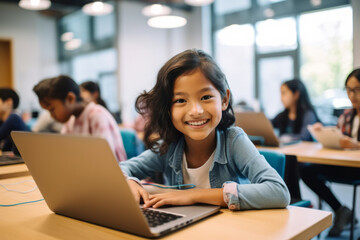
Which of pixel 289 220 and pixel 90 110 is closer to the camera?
pixel 289 220

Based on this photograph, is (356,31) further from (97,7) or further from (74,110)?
(97,7)

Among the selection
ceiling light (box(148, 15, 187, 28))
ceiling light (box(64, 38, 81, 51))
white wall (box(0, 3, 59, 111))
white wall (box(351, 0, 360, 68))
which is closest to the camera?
white wall (box(351, 0, 360, 68))

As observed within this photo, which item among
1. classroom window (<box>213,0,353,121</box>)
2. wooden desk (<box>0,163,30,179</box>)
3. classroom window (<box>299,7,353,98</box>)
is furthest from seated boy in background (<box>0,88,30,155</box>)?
classroom window (<box>299,7,353,98</box>)

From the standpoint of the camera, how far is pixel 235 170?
3.88 ft

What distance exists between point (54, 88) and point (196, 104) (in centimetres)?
134

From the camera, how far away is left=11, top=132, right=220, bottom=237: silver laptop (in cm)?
69

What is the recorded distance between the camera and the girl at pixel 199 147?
937 mm

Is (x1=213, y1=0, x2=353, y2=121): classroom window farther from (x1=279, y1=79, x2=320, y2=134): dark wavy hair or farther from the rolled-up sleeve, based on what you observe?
the rolled-up sleeve

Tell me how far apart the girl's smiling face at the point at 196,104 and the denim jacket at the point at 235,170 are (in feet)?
0.33

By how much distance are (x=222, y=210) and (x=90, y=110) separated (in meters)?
1.67

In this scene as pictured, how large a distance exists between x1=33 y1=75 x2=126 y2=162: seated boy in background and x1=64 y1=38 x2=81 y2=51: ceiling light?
7129mm

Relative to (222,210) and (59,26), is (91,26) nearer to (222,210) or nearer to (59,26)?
(59,26)

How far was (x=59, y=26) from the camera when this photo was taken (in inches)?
370

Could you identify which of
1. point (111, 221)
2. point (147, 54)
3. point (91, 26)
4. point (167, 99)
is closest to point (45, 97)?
point (167, 99)
